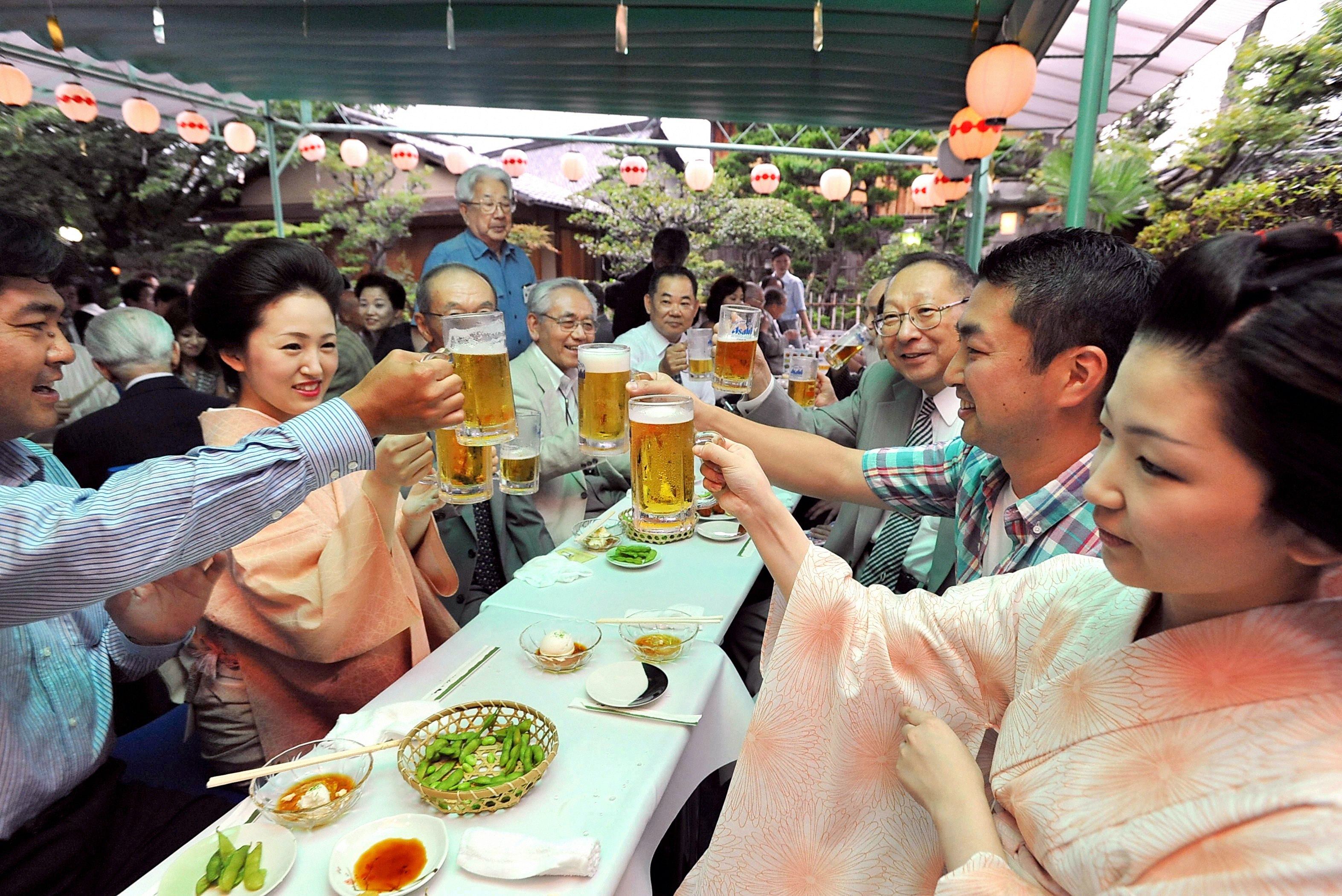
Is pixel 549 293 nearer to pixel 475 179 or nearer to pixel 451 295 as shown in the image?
pixel 451 295

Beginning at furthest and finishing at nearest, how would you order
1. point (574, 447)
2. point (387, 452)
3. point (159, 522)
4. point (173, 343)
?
point (173, 343), point (574, 447), point (387, 452), point (159, 522)

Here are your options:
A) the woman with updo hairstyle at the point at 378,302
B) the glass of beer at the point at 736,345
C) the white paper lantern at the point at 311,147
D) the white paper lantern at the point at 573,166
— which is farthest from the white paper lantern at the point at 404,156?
the glass of beer at the point at 736,345

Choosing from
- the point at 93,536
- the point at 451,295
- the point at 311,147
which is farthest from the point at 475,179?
the point at 311,147

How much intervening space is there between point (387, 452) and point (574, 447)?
5.06 ft

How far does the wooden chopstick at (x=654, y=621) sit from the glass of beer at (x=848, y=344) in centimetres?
317

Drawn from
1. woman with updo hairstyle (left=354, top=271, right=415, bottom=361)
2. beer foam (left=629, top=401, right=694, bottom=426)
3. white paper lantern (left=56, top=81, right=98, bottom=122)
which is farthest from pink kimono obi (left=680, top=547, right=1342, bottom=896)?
white paper lantern (left=56, top=81, right=98, bottom=122)

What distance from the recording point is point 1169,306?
3.02ft

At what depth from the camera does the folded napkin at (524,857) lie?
4.14ft

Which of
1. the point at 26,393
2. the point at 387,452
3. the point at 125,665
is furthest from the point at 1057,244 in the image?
the point at 125,665

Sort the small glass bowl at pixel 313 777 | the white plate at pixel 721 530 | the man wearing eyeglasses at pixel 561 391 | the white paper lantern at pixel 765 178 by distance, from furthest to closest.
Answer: the white paper lantern at pixel 765 178, the man wearing eyeglasses at pixel 561 391, the white plate at pixel 721 530, the small glass bowl at pixel 313 777

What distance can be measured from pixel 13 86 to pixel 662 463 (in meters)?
9.71

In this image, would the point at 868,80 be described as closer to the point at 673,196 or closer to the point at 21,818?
the point at 21,818

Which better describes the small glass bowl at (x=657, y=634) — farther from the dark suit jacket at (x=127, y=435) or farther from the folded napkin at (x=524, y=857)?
the dark suit jacket at (x=127, y=435)

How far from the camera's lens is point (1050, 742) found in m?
1.10
